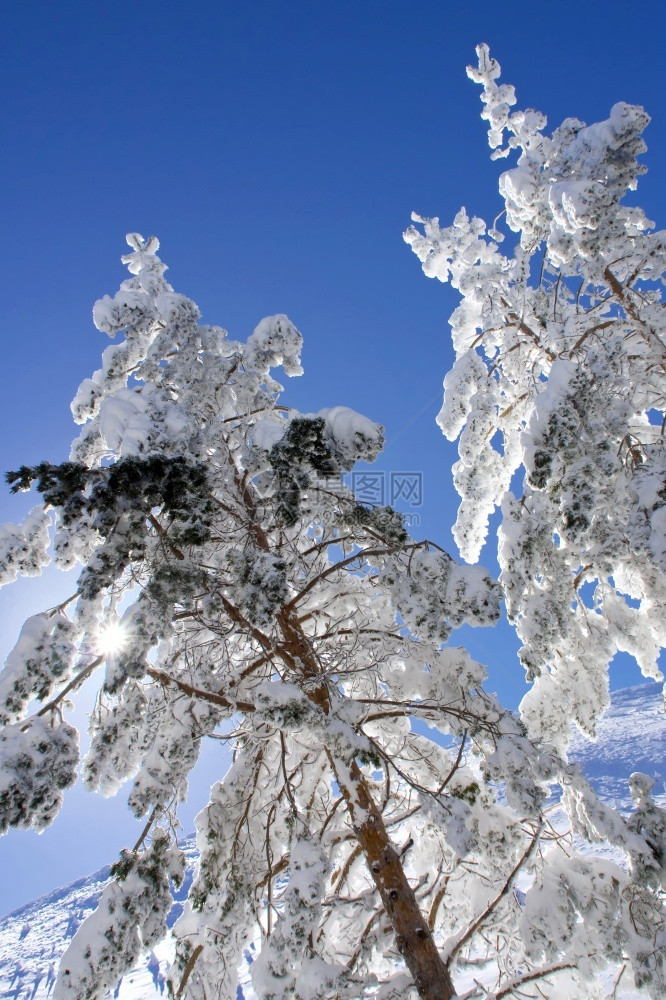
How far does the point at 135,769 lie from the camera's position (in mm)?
5684

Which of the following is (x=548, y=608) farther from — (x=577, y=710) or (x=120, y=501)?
(x=120, y=501)

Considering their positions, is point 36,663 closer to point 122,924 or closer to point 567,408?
point 122,924

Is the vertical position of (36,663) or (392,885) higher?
(36,663)

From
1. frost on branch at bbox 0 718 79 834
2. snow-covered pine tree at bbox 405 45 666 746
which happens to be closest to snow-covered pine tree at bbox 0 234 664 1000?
→ frost on branch at bbox 0 718 79 834

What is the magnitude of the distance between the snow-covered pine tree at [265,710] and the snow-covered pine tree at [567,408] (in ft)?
3.98

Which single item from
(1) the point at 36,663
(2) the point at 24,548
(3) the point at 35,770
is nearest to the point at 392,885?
(3) the point at 35,770

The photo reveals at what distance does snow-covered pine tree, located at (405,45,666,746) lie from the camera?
551cm

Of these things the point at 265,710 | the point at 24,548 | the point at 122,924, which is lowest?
the point at 122,924

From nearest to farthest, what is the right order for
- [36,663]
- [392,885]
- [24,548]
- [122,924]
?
1. [36,663]
2. [122,924]
3. [392,885]
4. [24,548]

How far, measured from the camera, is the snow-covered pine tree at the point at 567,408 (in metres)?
5.51

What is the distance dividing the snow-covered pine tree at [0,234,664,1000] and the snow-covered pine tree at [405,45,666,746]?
121cm

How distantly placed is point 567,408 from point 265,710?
151 inches

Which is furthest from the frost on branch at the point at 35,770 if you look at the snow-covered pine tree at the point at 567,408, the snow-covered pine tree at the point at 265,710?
the snow-covered pine tree at the point at 567,408

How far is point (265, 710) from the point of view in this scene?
4367 millimetres
